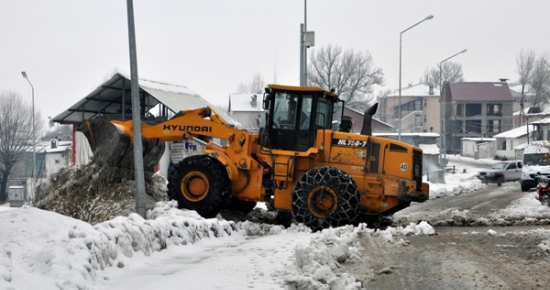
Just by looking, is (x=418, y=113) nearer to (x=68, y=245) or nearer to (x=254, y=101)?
(x=254, y=101)

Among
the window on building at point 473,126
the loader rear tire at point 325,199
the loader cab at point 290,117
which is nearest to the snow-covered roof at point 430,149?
the window on building at point 473,126

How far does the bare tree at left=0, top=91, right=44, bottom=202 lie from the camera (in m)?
59.4

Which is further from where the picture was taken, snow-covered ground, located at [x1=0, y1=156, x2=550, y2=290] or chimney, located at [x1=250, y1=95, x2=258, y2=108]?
chimney, located at [x1=250, y1=95, x2=258, y2=108]

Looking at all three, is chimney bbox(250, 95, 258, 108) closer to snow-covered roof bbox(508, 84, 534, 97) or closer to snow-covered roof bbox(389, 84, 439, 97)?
snow-covered roof bbox(389, 84, 439, 97)

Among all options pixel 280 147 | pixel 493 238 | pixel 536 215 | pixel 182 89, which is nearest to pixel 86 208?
pixel 280 147

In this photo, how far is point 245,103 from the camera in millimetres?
87188

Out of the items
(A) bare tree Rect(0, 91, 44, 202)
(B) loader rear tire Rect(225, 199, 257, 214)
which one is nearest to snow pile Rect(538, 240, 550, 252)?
(B) loader rear tire Rect(225, 199, 257, 214)

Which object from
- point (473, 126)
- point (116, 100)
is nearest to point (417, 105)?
point (473, 126)

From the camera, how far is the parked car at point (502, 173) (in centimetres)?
4706

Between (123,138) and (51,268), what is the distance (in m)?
10.8

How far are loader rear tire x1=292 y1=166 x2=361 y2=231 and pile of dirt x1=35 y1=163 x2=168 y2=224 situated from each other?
3694 millimetres

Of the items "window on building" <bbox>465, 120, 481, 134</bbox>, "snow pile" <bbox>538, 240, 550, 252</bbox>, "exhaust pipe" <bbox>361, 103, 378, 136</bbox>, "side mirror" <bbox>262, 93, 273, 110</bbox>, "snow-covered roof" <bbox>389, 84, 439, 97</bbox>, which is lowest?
"snow pile" <bbox>538, 240, 550, 252</bbox>

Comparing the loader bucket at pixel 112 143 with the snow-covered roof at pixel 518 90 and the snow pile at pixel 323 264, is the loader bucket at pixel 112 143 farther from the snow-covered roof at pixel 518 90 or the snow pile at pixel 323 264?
the snow-covered roof at pixel 518 90

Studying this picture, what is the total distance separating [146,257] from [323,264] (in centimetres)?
235
